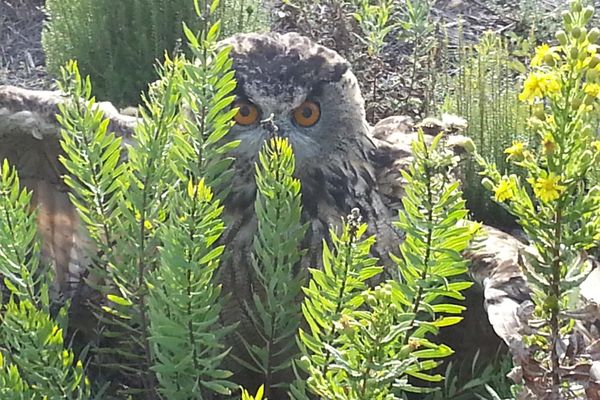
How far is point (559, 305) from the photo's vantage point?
3.71ft

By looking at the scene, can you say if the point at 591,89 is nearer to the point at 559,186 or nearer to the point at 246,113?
the point at 559,186

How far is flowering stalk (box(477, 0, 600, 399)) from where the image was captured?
1044 mm

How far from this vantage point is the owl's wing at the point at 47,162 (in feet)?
7.55

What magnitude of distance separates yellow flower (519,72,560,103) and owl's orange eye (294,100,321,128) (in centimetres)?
89

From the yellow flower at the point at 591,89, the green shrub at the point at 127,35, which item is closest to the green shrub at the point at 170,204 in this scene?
the yellow flower at the point at 591,89

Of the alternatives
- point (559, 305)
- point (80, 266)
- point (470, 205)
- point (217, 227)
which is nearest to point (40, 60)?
point (80, 266)

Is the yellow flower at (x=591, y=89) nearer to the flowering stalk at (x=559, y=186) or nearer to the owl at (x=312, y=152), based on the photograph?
the flowering stalk at (x=559, y=186)

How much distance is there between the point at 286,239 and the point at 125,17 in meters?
1.90

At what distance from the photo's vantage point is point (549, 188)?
1058mm

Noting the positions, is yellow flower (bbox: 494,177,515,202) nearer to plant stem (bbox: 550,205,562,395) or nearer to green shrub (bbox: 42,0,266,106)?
plant stem (bbox: 550,205,562,395)

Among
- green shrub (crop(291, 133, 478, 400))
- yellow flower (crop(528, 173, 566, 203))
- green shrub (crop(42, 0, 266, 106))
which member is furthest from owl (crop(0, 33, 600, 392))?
green shrub (crop(42, 0, 266, 106))

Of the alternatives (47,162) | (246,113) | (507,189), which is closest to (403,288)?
(507,189)

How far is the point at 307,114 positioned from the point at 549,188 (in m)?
0.96

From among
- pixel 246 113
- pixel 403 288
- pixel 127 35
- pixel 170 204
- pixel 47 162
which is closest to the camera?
pixel 403 288
